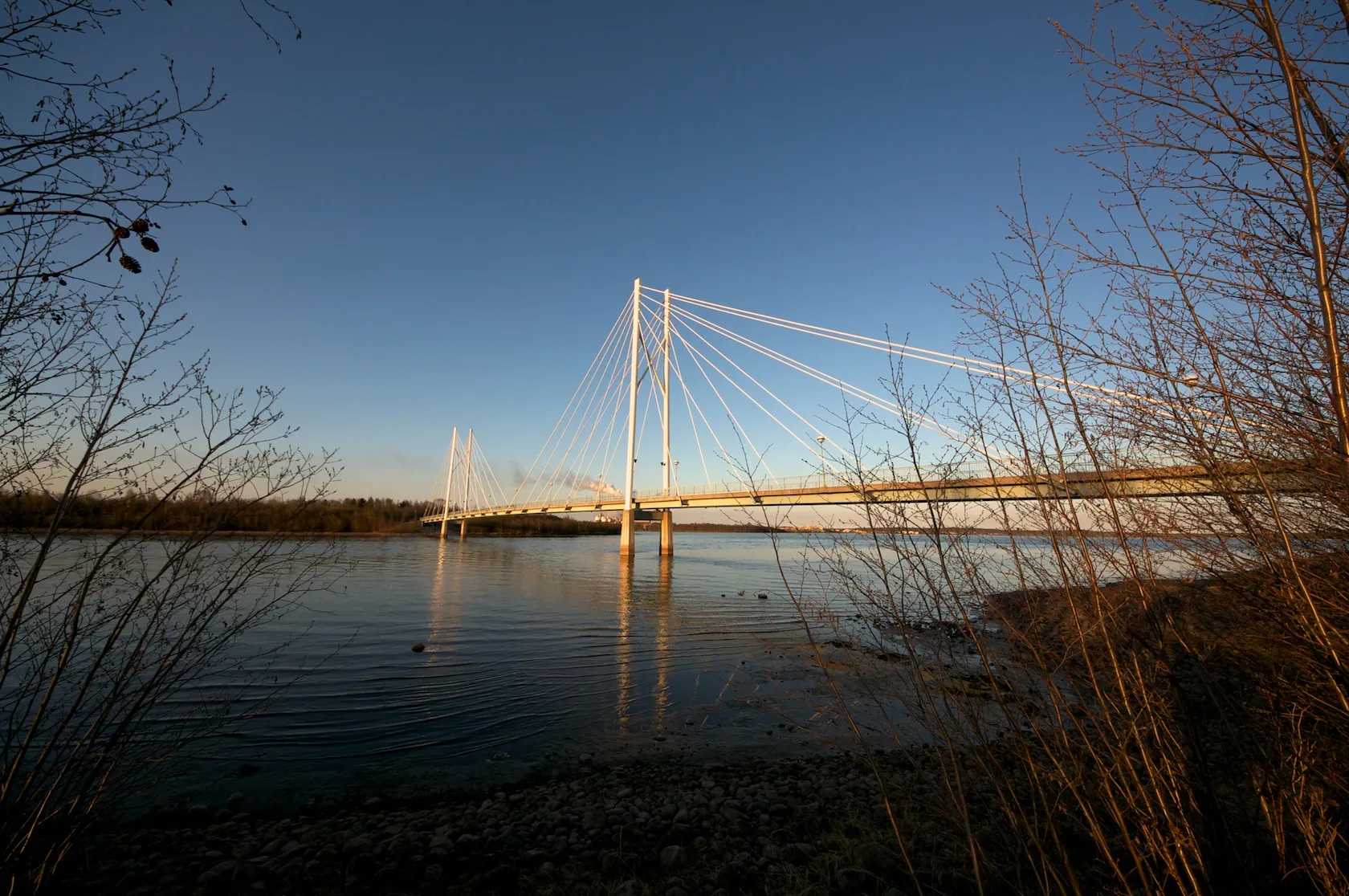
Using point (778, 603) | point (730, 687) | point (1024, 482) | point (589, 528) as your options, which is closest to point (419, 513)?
point (589, 528)

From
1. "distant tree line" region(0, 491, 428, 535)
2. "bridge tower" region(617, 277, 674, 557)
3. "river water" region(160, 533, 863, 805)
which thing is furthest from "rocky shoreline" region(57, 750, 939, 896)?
"bridge tower" region(617, 277, 674, 557)

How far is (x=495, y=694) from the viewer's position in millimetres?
8539

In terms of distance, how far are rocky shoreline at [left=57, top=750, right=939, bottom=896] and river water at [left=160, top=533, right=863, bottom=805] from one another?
2.03 feet

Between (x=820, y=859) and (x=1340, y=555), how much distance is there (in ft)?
10.0

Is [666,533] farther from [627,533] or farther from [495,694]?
[495,694]

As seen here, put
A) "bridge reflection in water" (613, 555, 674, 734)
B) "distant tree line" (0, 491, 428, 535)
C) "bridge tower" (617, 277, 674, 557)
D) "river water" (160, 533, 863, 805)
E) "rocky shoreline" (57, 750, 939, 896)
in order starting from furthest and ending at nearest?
"bridge tower" (617, 277, 674, 557), "bridge reflection in water" (613, 555, 674, 734), "river water" (160, 533, 863, 805), "rocky shoreline" (57, 750, 939, 896), "distant tree line" (0, 491, 428, 535)

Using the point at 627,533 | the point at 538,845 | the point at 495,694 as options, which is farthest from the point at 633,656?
the point at 627,533

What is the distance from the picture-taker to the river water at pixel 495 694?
5.84 metres

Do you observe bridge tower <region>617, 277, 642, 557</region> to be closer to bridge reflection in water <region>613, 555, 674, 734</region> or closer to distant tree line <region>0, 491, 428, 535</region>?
bridge reflection in water <region>613, 555, 674, 734</region>

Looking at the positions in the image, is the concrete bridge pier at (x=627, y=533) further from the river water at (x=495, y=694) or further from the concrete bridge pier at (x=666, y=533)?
the river water at (x=495, y=694)

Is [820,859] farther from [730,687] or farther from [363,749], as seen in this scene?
[730,687]

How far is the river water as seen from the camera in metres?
5.84

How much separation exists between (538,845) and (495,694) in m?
4.74

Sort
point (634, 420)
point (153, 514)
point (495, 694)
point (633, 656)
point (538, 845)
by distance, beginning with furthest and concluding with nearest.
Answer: point (634, 420) < point (633, 656) < point (495, 694) < point (538, 845) < point (153, 514)
